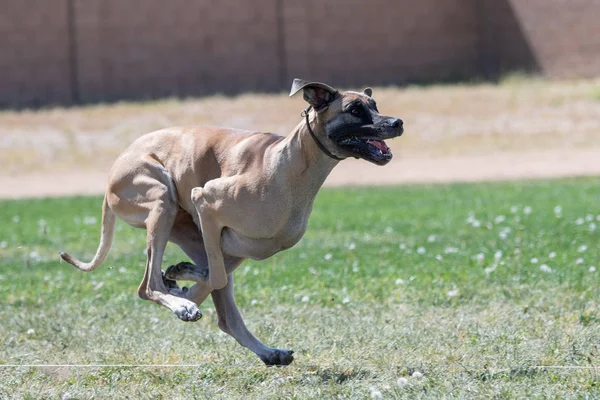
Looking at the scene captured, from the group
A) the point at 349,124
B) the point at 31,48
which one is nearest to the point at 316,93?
the point at 349,124

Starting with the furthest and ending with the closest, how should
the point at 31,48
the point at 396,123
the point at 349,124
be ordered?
the point at 31,48, the point at 349,124, the point at 396,123

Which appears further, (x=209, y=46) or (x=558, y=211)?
(x=209, y=46)

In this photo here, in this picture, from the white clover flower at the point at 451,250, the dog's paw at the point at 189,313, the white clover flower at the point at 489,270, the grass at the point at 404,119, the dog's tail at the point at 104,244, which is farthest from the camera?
the grass at the point at 404,119

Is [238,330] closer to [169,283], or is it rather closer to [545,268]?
[169,283]

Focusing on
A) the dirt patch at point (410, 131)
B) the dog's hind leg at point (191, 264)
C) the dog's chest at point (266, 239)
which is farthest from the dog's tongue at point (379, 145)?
the dirt patch at point (410, 131)

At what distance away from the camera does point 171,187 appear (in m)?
6.95

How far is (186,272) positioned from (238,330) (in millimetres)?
495

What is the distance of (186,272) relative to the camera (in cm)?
680

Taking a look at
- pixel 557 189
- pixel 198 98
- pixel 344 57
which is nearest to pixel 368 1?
pixel 344 57

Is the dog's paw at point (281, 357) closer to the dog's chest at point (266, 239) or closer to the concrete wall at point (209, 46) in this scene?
the dog's chest at point (266, 239)

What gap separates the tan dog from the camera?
6.26 meters

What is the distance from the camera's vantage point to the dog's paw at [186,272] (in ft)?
22.2

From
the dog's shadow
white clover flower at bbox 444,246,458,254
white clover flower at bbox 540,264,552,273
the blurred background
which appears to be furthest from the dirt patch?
the dog's shadow

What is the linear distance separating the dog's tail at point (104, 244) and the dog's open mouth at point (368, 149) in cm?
197
